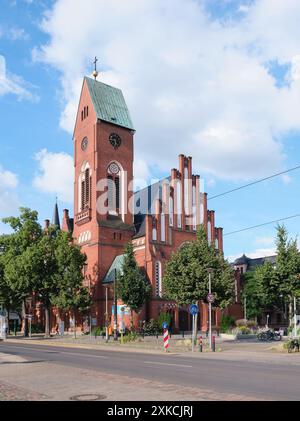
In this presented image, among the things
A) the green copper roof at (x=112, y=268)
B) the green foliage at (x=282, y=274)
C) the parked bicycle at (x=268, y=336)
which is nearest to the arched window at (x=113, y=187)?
the green copper roof at (x=112, y=268)

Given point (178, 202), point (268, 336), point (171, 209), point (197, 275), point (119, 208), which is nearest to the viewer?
point (197, 275)

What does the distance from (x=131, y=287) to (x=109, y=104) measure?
96.8 ft

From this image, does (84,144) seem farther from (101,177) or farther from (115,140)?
(101,177)

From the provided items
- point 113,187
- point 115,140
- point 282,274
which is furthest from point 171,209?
point 282,274

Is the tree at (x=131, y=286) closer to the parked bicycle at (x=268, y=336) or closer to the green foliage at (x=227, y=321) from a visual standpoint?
the green foliage at (x=227, y=321)

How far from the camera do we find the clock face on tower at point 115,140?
2633 inches

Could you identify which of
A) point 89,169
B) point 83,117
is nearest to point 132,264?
point 89,169

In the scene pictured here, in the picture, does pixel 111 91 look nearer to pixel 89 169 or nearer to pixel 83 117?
pixel 83 117

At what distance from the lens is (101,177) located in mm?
64625

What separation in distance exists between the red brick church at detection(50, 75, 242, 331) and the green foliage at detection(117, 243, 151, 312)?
589 centimetres

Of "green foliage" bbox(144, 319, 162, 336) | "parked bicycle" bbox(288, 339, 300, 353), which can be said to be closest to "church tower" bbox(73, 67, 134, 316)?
"green foliage" bbox(144, 319, 162, 336)

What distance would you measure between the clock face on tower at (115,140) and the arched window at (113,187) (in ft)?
8.60

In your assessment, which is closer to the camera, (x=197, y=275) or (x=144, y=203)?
(x=197, y=275)
